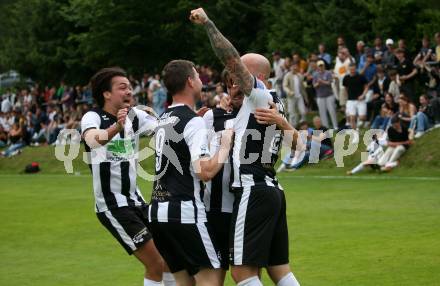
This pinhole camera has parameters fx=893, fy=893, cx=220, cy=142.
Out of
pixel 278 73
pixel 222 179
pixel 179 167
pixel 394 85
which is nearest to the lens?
pixel 179 167

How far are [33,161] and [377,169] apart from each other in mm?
16654

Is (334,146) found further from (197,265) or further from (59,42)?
(59,42)

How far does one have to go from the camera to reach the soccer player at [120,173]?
8578mm

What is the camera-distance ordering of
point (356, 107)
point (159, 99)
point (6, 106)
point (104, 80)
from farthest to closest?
point (6, 106) < point (159, 99) < point (356, 107) < point (104, 80)

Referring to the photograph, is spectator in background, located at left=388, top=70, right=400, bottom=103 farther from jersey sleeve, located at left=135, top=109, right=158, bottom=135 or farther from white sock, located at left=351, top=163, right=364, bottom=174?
jersey sleeve, located at left=135, top=109, right=158, bottom=135

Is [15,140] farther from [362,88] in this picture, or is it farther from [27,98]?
[362,88]

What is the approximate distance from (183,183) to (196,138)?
413 millimetres

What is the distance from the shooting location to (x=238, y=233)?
7422 millimetres

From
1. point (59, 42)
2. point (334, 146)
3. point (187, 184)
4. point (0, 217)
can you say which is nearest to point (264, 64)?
point (187, 184)

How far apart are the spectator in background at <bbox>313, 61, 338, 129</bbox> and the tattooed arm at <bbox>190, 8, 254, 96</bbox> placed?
2068cm

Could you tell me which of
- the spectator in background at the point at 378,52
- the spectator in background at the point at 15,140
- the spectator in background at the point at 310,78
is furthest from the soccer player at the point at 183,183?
the spectator in background at the point at 15,140

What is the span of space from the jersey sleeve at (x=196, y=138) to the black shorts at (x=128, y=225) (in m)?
1.51

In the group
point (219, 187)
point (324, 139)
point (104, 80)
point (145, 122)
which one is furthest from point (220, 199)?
point (324, 139)

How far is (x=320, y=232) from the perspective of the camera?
47.9 ft
